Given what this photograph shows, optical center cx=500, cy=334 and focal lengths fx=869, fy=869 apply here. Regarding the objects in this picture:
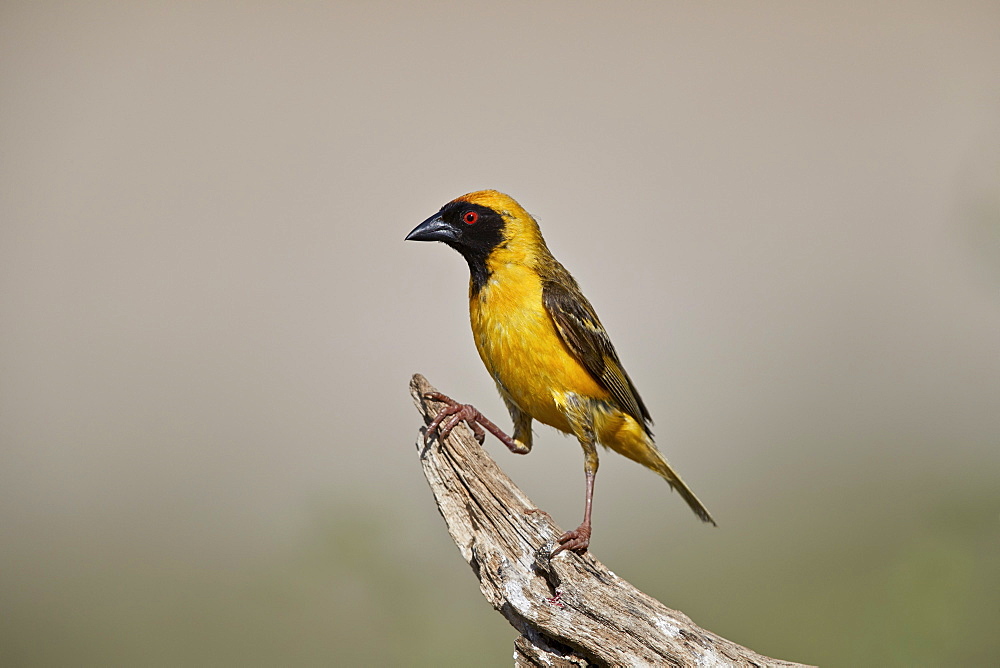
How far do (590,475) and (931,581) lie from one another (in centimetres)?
276

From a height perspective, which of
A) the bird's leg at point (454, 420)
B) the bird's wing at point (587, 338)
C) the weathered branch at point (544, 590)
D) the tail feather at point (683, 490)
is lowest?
the weathered branch at point (544, 590)

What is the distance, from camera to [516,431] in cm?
530

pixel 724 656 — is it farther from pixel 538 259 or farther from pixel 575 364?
pixel 538 259

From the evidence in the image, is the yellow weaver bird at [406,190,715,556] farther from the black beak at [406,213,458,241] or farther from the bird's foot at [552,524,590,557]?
the bird's foot at [552,524,590,557]

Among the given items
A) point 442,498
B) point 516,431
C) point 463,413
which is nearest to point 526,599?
point 442,498

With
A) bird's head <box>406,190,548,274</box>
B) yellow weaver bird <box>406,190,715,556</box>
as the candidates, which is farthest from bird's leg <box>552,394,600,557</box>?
bird's head <box>406,190,548,274</box>

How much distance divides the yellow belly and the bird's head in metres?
0.16

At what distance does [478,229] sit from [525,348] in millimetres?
798

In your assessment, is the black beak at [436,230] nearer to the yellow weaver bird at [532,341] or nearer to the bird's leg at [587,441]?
the yellow weaver bird at [532,341]

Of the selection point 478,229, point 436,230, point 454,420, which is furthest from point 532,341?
point 436,230

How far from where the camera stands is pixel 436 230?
4988 mm

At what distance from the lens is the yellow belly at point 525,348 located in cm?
471

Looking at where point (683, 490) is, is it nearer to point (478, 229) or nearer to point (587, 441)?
point (587, 441)

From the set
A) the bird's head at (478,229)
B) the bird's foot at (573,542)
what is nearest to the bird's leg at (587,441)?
the bird's foot at (573,542)
